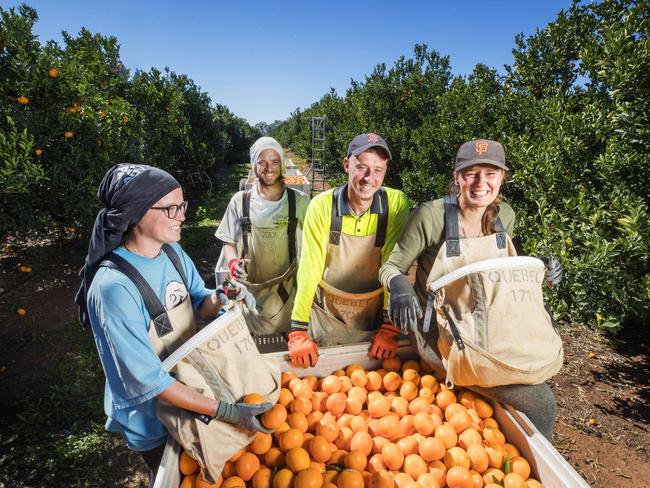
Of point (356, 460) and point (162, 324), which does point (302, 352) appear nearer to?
point (356, 460)

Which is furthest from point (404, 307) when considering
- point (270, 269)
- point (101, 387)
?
point (101, 387)

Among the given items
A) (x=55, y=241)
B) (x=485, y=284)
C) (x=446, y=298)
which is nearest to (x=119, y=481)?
(x=446, y=298)

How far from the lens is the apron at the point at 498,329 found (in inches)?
67.8

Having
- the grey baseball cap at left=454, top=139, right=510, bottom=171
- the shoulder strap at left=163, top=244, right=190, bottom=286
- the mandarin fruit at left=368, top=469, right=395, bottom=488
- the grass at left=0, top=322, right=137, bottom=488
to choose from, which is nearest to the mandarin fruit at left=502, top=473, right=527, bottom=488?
the mandarin fruit at left=368, top=469, right=395, bottom=488

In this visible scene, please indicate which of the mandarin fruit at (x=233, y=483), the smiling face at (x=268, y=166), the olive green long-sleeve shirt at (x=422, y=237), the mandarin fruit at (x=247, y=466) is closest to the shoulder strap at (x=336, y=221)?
the olive green long-sleeve shirt at (x=422, y=237)

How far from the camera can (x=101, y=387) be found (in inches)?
169

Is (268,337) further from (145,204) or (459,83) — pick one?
(459,83)

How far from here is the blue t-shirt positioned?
1529mm

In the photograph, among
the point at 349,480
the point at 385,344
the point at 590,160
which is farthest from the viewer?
the point at 590,160

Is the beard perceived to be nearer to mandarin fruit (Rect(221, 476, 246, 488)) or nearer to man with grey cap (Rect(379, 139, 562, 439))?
man with grey cap (Rect(379, 139, 562, 439))

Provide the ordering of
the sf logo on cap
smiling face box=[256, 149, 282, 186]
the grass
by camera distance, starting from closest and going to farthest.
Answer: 1. the sf logo on cap
2. the grass
3. smiling face box=[256, 149, 282, 186]

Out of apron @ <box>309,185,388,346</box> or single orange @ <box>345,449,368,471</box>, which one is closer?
single orange @ <box>345,449,368,471</box>

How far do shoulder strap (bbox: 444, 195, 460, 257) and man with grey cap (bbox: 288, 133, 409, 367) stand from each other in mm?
553

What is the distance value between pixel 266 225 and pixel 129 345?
83.9 inches
